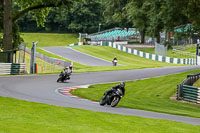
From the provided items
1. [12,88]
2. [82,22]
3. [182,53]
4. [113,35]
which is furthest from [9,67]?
[82,22]

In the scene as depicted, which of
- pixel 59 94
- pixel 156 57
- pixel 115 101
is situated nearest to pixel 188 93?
pixel 59 94

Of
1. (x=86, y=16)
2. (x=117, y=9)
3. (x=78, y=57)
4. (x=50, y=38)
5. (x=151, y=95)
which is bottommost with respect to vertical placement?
(x=78, y=57)

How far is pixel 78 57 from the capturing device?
210ft

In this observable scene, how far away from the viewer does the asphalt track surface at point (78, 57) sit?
58562mm

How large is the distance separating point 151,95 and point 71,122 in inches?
511

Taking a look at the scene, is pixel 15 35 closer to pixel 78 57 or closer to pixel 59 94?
pixel 78 57

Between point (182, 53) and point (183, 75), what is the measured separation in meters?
31.4

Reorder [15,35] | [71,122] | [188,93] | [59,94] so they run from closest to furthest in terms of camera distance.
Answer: [71,122] < [59,94] < [188,93] < [15,35]

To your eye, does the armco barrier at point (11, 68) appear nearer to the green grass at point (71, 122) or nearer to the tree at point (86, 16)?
the green grass at point (71, 122)

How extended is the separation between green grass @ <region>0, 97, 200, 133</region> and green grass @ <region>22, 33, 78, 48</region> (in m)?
86.3

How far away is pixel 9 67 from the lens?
34188mm

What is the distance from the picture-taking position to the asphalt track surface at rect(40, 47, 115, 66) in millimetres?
58562

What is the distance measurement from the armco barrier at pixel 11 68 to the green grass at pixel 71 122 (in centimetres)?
1817

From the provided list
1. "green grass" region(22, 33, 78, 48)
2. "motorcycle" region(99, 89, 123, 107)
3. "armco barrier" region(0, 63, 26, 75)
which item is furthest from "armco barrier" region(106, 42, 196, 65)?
"motorcycle" region(99, 89, 123, 107)
